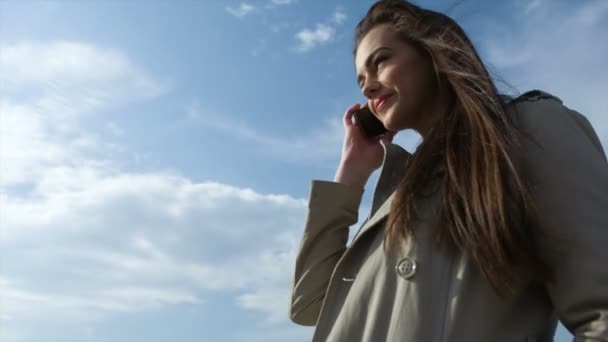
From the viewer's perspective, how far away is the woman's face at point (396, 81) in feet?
11.2

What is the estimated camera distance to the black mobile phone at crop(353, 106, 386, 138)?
427 cm

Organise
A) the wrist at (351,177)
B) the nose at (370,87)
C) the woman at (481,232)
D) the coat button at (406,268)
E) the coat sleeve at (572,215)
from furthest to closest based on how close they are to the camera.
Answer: the wrist at (351,177) → the nose at (370,87) → the coat button at (406,268) → the woman at (481,232) → the coat sleeve at (572,215)

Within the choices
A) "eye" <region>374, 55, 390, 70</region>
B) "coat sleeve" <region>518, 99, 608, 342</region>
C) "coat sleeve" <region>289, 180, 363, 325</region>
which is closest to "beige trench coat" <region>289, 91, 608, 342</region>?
"coat sleeve" <region>518, 99, 608, 342</region>

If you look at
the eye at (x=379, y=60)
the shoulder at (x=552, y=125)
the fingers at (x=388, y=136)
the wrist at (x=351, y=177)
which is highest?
the eye at (x=379, y=60)

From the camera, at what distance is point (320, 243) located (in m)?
3.71

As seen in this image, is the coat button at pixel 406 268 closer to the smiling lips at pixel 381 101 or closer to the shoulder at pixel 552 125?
the shoulder at pixel 552 125

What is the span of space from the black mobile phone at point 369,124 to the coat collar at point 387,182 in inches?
16.2

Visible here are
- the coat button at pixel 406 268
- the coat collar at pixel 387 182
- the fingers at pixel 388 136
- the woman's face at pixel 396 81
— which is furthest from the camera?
the fingers at pixel 388 136

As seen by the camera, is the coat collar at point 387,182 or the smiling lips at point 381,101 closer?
the coat collar at point 387,182

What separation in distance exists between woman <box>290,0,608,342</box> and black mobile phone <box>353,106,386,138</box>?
0.86 metres

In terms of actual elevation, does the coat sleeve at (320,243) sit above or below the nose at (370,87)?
below

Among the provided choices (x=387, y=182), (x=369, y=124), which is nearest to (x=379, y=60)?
(x=387, y=182)

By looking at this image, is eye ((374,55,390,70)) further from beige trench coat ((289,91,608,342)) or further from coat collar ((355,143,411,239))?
beige trench coat ((289,91,608,342))

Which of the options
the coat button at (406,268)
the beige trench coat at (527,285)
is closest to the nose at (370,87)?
the beige trench coat at (527,285)
